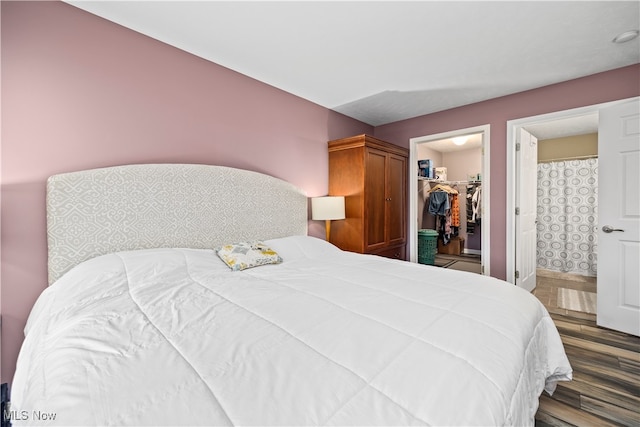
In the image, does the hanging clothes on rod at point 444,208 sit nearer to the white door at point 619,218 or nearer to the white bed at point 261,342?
the white door at point 619,218

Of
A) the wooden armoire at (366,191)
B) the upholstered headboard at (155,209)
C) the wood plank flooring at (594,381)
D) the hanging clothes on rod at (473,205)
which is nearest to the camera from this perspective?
the wood plank flooring at (594,381)

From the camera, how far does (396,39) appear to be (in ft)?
6.59

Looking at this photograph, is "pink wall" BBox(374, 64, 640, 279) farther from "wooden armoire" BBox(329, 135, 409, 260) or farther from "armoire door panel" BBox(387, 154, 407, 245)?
"wooden armoire" BBox(329, 135, 409, 260)

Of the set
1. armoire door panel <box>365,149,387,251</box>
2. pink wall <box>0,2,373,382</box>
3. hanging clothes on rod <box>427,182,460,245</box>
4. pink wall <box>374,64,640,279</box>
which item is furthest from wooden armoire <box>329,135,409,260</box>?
hanging clothes on rod <box>427,182,460,245</box>

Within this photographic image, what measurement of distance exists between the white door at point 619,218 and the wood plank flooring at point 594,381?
0.20 metres

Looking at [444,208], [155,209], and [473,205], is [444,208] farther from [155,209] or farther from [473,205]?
[155,209]

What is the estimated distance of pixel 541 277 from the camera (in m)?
3.99

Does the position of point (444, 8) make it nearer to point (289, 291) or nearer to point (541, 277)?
point (289, 291)

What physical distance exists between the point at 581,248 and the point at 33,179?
6208 mm

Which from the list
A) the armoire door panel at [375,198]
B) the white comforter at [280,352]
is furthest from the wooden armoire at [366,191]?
the white comforter at [280,352]

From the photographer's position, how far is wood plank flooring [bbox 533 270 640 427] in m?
1.46

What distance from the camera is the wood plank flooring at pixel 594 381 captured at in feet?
4.78

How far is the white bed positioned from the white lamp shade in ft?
3.91

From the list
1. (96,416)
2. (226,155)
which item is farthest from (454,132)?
(96,416)
